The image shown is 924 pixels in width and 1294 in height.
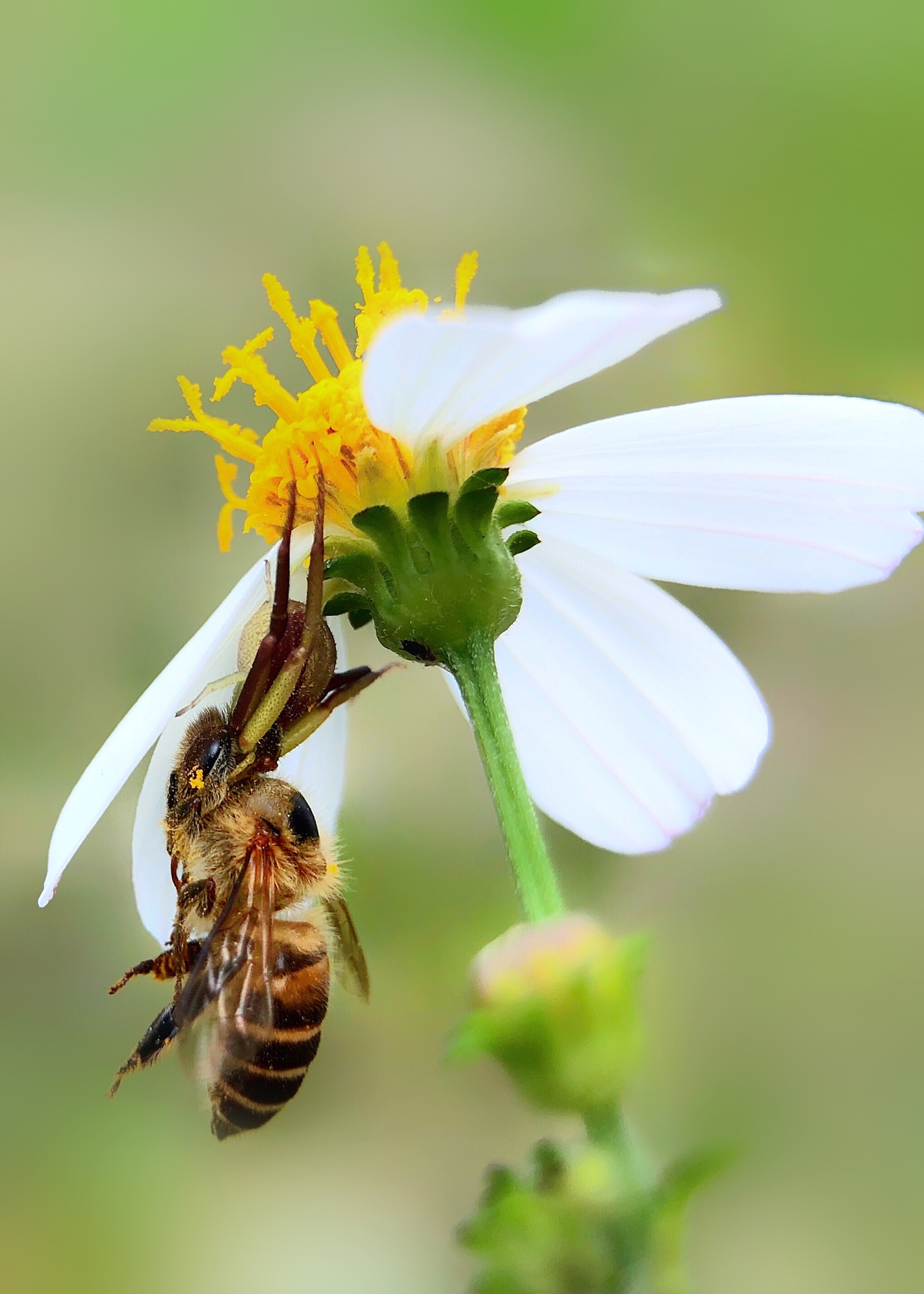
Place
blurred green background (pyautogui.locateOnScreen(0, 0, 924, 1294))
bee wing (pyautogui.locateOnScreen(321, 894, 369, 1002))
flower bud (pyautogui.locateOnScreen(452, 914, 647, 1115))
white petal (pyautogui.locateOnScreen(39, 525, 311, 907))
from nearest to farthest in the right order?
flower bud (pyautogui.locateOnScreen(452, 914, 647, 1115)), white petal (pyautogui.locateOnScreen(39, 525, 311, 907)), bee wing (pyautogui.locateOnScreen(321, 894, 369, 1002)), blurred green background (pyautogui.locateOnScreen(0, 0, 924, 1294))

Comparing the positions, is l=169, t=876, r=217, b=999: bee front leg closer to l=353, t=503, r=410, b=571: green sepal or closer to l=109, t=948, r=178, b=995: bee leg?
l=109, t=948, r=178, b=995: bee leg

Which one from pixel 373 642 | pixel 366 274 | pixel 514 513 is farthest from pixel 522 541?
pixel 373 642

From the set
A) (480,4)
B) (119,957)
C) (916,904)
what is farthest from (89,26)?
(916,904)

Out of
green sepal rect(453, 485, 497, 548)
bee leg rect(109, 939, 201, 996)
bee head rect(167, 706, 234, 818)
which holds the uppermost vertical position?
green sepal rect(453, 485, 497, 548)

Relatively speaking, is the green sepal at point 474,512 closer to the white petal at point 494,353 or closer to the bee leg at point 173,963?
the white petal at point 494,353

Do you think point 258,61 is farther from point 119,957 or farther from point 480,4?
point 119,957

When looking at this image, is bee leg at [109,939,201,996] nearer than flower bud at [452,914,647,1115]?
No

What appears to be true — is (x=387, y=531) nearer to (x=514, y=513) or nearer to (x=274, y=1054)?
(x=514, y=513)

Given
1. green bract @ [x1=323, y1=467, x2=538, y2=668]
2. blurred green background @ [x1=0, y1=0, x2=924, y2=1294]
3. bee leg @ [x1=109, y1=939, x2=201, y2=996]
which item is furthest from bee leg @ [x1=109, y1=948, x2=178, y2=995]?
blurred green background @ [x1=0, y1=0, x2=924, y2=1294]
